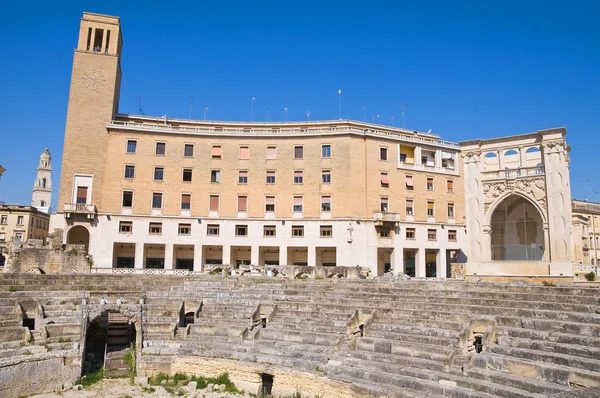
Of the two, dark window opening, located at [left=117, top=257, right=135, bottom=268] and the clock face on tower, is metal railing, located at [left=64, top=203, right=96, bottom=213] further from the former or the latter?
the clock face on tower

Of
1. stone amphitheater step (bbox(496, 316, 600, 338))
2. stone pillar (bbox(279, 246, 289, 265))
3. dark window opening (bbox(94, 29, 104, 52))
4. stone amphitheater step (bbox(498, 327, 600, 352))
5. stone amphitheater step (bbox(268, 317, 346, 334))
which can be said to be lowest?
stone amphitheater step (bbox(268, 317, 346, 334))

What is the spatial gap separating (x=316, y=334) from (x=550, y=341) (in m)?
8.23

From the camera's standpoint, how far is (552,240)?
72.0ft

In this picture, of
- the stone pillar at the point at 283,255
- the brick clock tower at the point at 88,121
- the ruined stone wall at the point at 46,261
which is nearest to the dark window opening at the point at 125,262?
the brick clock tower at the point at 88,121

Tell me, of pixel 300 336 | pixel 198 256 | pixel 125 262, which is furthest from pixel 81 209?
pixel 300 336

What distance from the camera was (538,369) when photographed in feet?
40.0

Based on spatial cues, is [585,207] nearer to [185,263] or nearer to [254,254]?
[254,254]

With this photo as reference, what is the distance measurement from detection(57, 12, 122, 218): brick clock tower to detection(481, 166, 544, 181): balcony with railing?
32207 millimetres

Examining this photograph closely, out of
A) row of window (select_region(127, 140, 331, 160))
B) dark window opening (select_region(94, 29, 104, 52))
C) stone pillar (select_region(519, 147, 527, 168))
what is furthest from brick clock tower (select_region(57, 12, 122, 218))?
stone pillar (select_region(519, 147, 527, 168))

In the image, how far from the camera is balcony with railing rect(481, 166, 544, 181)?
74.8ft

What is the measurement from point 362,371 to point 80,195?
3437 centimetres

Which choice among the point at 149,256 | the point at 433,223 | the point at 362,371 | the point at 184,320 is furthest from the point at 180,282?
the point at 433,223

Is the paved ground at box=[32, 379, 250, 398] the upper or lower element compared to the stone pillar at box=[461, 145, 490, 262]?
lower

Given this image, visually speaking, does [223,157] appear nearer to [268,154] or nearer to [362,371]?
[268,154]
